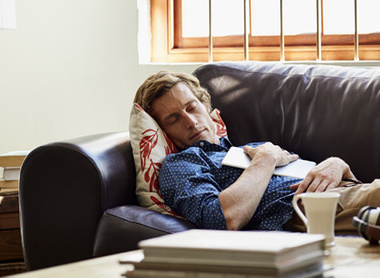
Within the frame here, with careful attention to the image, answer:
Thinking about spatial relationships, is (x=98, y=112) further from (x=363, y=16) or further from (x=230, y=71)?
(x=363, y=16)

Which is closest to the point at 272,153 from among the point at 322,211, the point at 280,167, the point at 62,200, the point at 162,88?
the point at 280,167

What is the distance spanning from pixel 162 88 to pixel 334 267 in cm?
116

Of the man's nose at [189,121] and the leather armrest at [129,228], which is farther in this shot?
the man's nose at [189,121]

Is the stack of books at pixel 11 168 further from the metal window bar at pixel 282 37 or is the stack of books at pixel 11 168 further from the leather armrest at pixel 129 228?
the metal window bar at pixel 282 37

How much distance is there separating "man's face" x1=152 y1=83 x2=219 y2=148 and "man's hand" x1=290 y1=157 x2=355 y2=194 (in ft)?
1.18

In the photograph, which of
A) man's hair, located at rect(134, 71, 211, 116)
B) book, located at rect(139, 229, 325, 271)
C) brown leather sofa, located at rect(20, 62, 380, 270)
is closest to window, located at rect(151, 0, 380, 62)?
brown leather sofa, located at rect(20, 62, 380, 270)

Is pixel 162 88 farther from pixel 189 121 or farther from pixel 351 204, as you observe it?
pixel 351 204

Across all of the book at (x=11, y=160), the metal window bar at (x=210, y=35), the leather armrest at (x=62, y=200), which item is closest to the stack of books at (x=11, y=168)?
the book at (x=11, y=160)

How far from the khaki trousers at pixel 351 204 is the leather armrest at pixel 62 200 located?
523 mm

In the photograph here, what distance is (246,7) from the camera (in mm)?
2871

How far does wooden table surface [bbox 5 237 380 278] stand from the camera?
95 centimetres

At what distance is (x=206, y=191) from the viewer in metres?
1.72

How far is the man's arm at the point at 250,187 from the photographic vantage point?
1.66 metres

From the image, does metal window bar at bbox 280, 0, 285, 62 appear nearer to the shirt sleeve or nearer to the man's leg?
the shirt sleeve
